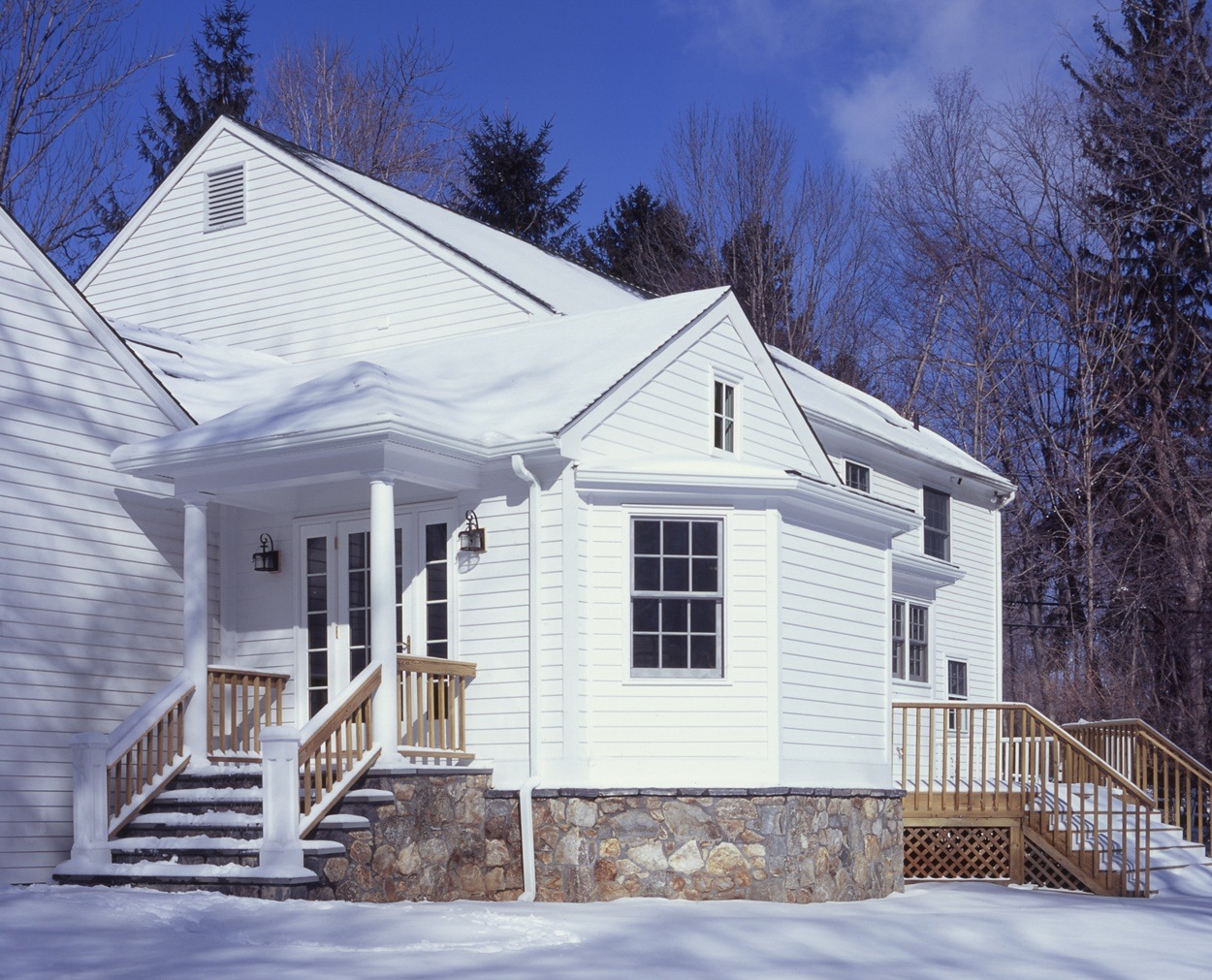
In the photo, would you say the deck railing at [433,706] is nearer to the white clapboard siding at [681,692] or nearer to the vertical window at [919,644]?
the white clapboard siding at [681,692]

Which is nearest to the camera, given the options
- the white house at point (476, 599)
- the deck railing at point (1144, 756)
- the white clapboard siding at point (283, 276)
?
the white house at point (476, 599)

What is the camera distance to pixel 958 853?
52.8ft

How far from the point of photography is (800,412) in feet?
52.0

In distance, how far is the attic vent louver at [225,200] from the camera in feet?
64.0

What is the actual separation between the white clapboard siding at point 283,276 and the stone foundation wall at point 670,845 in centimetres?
664

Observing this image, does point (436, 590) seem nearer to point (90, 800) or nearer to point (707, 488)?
point (707, 488)

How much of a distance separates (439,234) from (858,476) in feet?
21.0

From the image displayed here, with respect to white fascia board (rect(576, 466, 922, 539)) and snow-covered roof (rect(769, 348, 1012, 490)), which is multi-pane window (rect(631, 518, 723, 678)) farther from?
snow-covered roof (rect(769, 348, 1012, 490))

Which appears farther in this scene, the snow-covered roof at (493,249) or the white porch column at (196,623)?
the snow-covered roof at (493,249)

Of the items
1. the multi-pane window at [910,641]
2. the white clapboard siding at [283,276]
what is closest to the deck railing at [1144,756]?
the multi-pane window at [910,641]

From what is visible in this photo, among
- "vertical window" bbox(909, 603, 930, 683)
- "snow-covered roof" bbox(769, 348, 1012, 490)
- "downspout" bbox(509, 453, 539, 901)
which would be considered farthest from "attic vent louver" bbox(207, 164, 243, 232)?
"vertical window" bbox(909, 603, 930, 683)

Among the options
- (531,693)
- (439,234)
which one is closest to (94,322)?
(531,693)

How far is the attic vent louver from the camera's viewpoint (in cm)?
1952

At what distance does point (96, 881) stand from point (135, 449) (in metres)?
3.45
